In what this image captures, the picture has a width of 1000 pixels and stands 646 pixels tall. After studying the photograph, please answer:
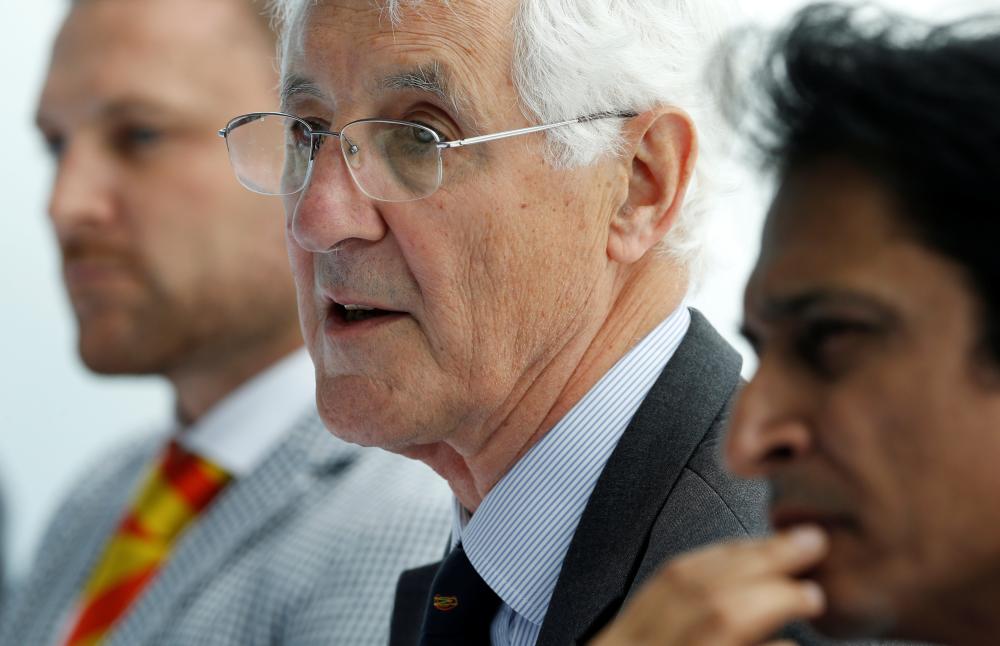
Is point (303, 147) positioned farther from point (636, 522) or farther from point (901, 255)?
point (901, 255)

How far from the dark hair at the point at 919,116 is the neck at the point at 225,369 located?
5.90 feet

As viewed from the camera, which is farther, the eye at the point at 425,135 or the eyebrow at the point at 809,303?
the eye at the point at 425,135

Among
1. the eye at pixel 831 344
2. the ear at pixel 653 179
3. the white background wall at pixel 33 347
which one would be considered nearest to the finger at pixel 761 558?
the eye at pixel 831 344

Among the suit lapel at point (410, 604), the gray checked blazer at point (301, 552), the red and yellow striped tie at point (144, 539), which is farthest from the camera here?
the red and yellow striped tie at point (144, 539)

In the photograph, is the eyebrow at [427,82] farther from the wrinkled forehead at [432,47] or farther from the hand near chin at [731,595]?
the hand near chin at [731,595]

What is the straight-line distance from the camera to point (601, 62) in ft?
5.33

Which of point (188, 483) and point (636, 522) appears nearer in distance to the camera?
point (636, 522)

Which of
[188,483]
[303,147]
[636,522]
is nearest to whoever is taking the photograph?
[636,522]

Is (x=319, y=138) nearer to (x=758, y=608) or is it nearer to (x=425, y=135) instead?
(x=425, y=135)

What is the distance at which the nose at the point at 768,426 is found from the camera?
3.55 feet

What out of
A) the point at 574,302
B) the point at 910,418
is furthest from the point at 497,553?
the point at 910,418

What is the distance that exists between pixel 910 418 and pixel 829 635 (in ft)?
0.68

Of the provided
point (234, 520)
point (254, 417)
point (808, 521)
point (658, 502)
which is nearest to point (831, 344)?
point (808, 521)

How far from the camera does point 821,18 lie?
110 centimetres
